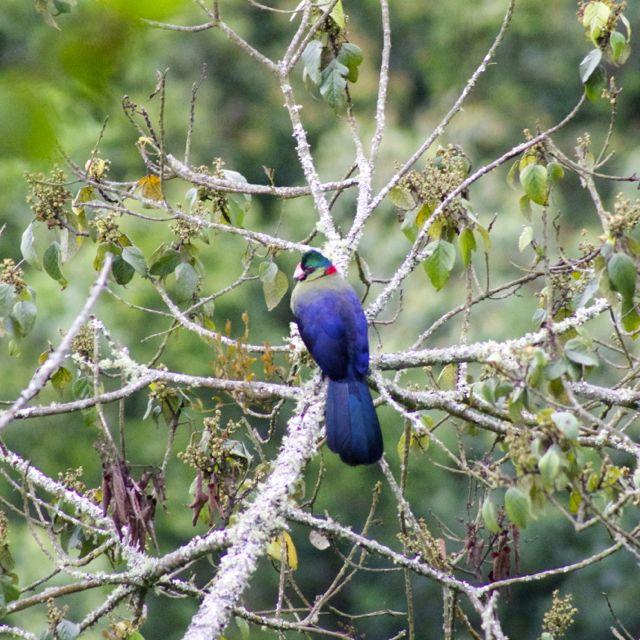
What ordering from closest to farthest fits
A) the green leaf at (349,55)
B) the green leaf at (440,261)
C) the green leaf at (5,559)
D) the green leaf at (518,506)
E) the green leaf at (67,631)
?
the green leaf at (518,506) < the green leaf at (67,631) < the green leaf at (5,559) < the green leaf at (440,261) < the green leaf at (349,55)

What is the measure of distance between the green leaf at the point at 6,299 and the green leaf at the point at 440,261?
1.04 m

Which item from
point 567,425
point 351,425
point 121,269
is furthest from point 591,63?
point 121,269

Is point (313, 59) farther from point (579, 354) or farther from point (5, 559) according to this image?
point (5, 559)

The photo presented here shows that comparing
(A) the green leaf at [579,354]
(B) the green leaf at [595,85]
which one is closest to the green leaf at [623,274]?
(A) the green leaf at [579,354]

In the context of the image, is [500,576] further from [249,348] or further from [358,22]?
[358,22]

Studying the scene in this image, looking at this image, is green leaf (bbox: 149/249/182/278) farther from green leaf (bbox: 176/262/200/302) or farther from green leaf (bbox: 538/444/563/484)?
green leaf (bbox: 538/444/563/484)

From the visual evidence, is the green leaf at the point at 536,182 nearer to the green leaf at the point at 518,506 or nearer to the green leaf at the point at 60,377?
the green leaf at the point at 518,506

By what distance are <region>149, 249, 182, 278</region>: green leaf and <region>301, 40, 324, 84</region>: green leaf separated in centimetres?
64

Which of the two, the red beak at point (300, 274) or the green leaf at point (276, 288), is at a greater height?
the red beak at point (300, 274)

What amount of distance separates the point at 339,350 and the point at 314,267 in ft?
1.50

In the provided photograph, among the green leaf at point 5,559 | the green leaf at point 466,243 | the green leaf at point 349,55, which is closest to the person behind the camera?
the green leaf at point 5,559

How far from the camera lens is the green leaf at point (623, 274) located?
6.34ft

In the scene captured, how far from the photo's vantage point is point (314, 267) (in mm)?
3195

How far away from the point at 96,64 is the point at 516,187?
2.24m
